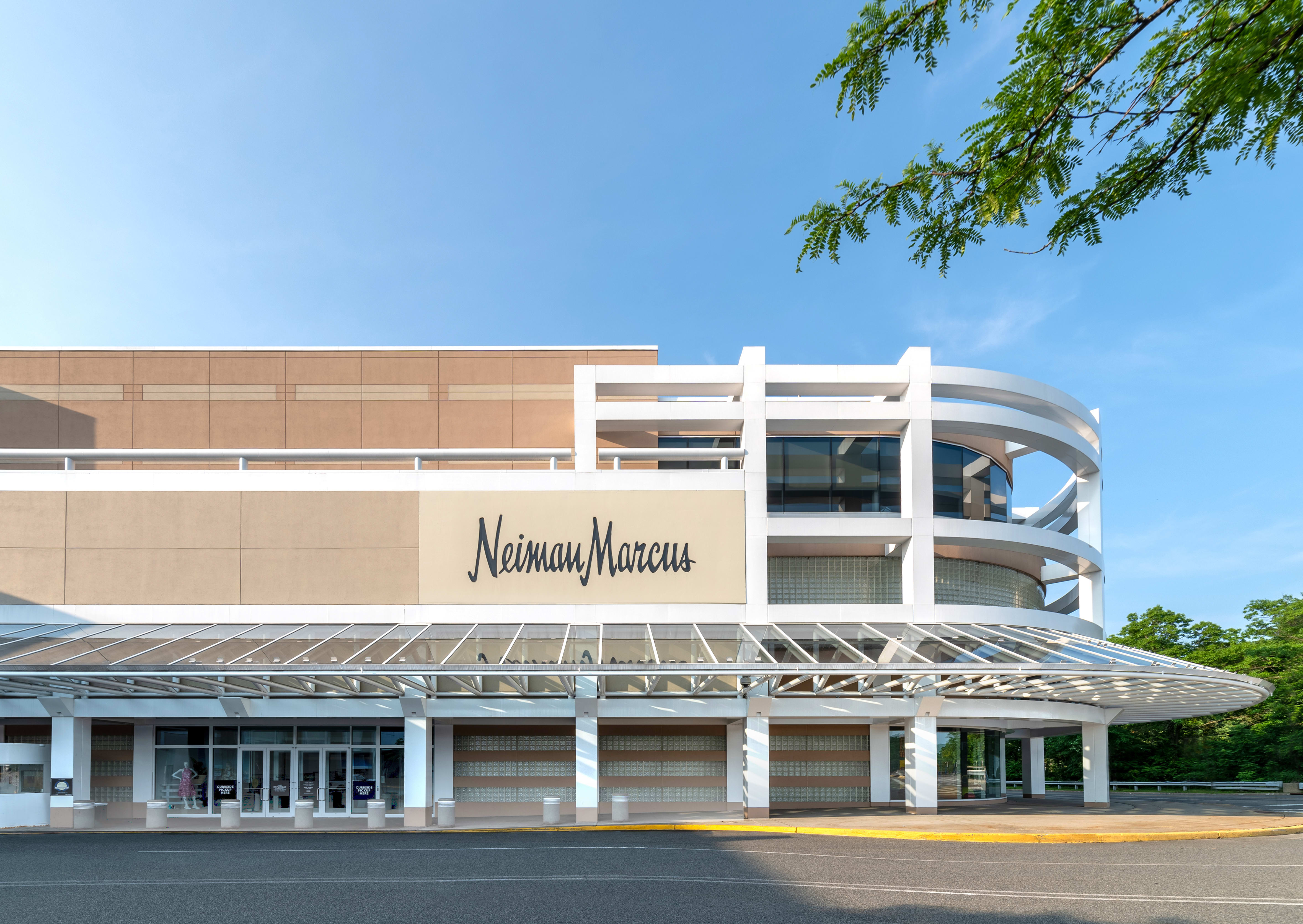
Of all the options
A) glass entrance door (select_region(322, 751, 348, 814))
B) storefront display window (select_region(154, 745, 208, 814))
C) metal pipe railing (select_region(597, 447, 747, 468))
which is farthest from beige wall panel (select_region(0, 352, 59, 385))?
metal pipe railing (select_region(597, 447, 747, 468))

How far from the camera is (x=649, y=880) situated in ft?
45.8

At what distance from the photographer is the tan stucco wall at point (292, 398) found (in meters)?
30.8

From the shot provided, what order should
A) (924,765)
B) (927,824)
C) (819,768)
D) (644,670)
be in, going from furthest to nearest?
(819,768), (924,765), (927,824), (644,670)

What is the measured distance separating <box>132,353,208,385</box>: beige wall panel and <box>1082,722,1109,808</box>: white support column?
1297 inches

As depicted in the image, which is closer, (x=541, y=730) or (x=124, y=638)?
(x=124, y=638)

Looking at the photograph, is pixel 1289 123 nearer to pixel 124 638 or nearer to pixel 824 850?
pixel 824 850

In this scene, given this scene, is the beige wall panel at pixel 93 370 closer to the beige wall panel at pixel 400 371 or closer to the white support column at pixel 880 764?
the beige wall panel at pixel 400 371

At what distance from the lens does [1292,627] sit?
5659 centimetres

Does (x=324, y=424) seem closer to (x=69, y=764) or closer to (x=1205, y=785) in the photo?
(x=69, y=764)

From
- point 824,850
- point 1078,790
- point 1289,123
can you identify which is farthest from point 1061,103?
point 1078,790

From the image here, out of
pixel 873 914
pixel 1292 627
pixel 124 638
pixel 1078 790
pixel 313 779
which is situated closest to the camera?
pixel 873 914

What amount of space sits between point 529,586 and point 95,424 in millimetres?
17318

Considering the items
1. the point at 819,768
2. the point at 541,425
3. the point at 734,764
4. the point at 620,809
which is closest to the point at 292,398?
the point at 541,425

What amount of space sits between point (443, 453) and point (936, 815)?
59.0 feet
